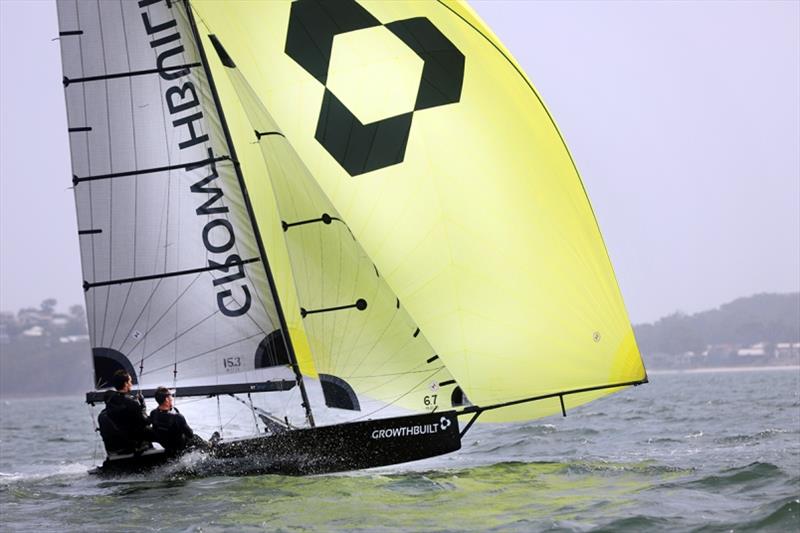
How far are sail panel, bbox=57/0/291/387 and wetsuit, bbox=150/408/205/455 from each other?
67 centimetres

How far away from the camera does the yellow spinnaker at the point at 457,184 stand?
33.3 ft

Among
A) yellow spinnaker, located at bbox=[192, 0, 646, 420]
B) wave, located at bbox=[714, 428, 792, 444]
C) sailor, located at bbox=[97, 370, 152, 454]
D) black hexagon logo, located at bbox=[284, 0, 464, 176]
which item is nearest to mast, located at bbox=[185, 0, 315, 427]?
yellow spinnaker, located at bbox=[192, 0, 646, 420]

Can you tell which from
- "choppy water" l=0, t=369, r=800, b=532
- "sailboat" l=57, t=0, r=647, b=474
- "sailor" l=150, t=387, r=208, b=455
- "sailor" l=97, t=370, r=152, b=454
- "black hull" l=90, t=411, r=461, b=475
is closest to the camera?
"choppy water" l=0, t=369, r=800, b=532

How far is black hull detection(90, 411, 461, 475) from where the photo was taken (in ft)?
31.2

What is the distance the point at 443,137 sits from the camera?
10531mm

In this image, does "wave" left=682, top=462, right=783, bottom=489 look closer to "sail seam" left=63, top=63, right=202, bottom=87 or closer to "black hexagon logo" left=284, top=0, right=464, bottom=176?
"black hexagon logo" left=284, top=0, right=464, bottom=176

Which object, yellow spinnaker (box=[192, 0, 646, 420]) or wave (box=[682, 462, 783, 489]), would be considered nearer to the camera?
wave (box=[682, 462, 783, 489])

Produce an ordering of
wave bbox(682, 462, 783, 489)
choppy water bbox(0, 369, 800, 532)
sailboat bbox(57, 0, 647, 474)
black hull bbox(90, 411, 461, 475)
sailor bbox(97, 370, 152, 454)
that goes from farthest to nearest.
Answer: sailboat bbox(57, 0, 647, 474) → sailor bbox(97, 370, 152, 454) → black hull bbox(90, 411, 461, 475) → wave bbox(682, 462, 783, 489) → choppy water bbox(0, 369, 800, 532)

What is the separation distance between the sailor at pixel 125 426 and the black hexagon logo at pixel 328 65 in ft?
9.05

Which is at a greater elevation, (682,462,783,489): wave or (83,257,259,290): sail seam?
(83,257,259,290): sail seam

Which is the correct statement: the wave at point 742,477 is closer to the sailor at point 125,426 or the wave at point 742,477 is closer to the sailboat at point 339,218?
the sailboat at point 339,218

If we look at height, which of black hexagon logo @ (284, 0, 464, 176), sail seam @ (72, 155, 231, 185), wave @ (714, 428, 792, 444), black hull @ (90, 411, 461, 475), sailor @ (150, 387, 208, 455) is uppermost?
black hexagon logo @ (284, 0, 464, 176)

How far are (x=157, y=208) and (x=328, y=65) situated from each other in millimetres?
1987

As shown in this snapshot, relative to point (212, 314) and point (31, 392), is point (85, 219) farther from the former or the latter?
point (31, 392)
